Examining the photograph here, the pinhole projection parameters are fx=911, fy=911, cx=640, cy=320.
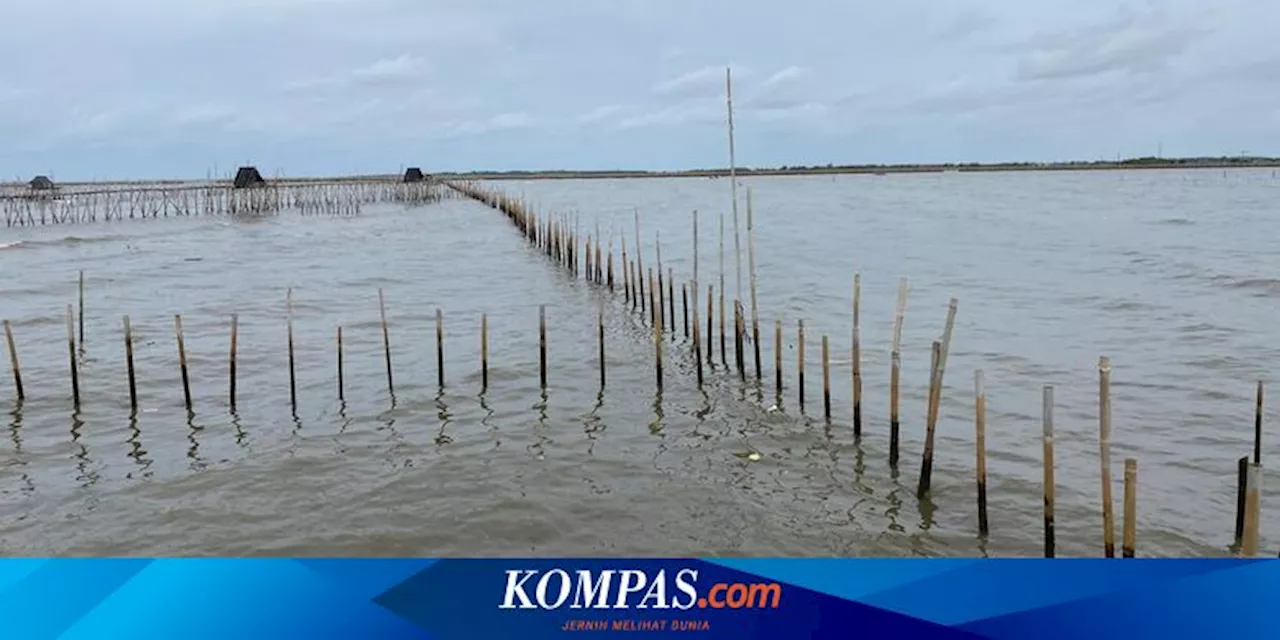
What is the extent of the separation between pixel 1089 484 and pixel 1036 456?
3.19 ft

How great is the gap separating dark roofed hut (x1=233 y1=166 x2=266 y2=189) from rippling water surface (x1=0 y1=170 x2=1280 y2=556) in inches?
1656

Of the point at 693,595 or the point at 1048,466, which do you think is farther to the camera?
the point at 1048,466

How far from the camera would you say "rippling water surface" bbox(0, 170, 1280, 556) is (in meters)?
8.96

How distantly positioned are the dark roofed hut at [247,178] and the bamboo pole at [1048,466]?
6959 centimetres

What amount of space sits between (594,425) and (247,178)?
65060mm

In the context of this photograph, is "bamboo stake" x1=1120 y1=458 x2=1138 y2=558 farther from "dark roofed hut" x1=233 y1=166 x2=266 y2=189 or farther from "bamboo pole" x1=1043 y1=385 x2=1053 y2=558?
"dark roofed hut" x1=233 y1=166 x2=266 y2=189

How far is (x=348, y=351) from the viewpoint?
17.9m

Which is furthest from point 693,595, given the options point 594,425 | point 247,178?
point 247,178

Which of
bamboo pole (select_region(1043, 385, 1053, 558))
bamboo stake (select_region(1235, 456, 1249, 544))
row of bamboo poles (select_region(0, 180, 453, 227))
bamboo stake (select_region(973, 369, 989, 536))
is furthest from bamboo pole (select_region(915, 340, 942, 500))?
row of bamboo poles (select_region(0, 180, 453, 227))

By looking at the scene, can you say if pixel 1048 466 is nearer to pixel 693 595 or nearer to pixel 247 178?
pixel 693 595

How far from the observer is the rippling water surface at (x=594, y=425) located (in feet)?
29.4

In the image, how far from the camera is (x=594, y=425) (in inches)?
495

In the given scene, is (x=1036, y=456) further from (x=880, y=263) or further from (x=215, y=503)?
(x=880, y=263)

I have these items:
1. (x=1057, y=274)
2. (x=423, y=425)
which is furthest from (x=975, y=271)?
(x=423, y=425)
